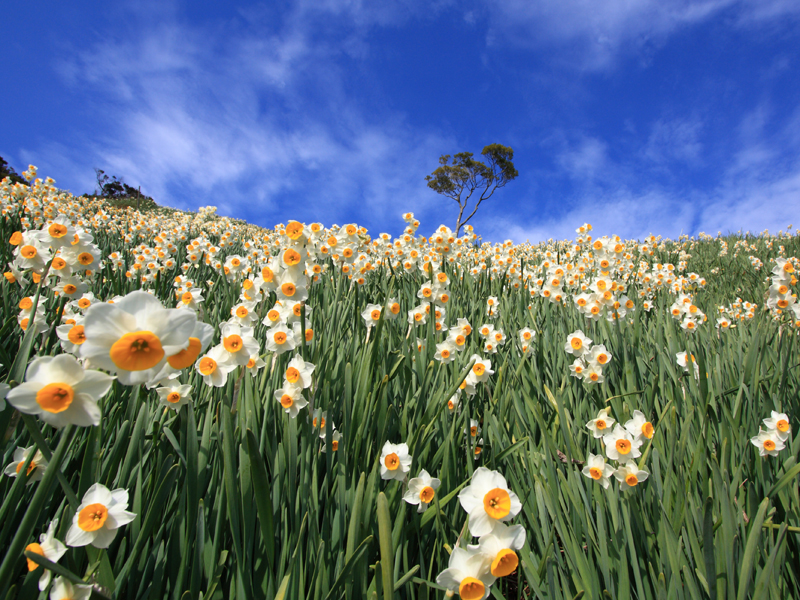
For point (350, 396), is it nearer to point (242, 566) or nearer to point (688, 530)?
point (242, 566)

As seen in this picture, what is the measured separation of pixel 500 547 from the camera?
0.93m

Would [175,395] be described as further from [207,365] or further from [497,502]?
[497,502]

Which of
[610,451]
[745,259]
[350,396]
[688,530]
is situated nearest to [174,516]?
[350,396]

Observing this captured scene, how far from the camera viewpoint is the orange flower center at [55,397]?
2.23 feet

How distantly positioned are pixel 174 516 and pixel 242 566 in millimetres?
327

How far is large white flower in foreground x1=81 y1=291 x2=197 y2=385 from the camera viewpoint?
0.68 metres

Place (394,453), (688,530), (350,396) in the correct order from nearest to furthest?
(688,530), (394,453), (350,396)

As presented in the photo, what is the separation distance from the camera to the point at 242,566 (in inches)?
43.2

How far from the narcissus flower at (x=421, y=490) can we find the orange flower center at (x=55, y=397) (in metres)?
1.02

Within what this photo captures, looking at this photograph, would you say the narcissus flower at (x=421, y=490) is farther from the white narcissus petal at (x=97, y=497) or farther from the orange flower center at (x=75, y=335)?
the orange flower center at (x=75, y=335)

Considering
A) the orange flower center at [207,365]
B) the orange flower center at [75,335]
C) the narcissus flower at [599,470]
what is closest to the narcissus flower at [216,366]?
the orange flower center at [207,365]

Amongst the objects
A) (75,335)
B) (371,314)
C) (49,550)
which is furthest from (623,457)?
(75,335)

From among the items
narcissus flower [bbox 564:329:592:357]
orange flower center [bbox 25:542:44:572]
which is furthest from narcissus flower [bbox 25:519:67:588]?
narcissus flower [bbox 564:329:592:357]

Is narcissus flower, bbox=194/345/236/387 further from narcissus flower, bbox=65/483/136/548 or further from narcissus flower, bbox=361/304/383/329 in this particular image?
narcissus flower, bbox=361/304/383/329
